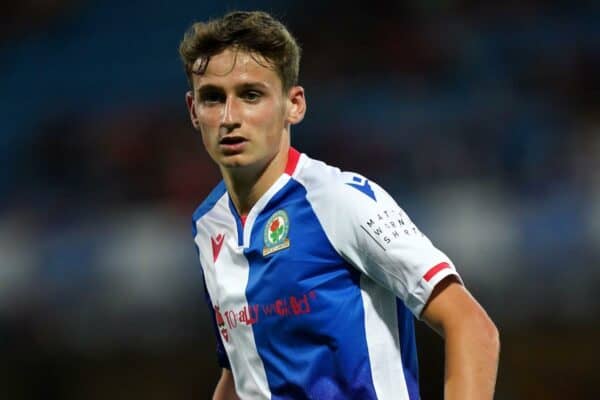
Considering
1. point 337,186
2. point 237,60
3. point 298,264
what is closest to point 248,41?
point 237,60

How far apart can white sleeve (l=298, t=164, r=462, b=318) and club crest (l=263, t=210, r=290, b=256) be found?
5.4 inches

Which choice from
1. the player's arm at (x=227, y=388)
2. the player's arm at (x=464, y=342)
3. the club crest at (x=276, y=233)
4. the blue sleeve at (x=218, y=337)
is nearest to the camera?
the player's arm at (x=464, y=342)

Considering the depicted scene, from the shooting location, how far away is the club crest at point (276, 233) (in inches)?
118

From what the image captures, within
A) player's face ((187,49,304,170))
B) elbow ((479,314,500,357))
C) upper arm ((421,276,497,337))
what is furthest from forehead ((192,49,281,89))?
elbow ((479,314,500,357))

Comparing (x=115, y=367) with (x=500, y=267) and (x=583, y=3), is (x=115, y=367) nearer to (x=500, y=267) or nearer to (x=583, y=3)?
(x=500, y=267)

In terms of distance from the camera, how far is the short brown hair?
3154 millimetres

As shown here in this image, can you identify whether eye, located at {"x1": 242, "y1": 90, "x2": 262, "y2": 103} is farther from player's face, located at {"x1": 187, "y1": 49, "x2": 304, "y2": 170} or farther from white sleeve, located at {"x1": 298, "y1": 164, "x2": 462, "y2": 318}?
white sleeve, located at {"x1": 298, "y1": 164, "x2": 462, "y2": 318}

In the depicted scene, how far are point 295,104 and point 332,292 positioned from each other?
0.67 meters

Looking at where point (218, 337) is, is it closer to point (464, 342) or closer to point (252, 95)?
point (252, 95)

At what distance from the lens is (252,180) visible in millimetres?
3184

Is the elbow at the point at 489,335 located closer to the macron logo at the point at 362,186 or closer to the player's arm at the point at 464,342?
the player's arm at the point at 464,342

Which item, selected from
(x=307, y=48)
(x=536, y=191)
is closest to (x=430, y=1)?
(x=307, y=48)

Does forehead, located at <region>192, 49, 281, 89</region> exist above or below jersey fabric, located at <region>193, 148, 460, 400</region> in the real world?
above

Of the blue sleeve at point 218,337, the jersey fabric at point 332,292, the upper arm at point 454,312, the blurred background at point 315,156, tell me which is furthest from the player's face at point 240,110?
the blurred background at point 315,156
